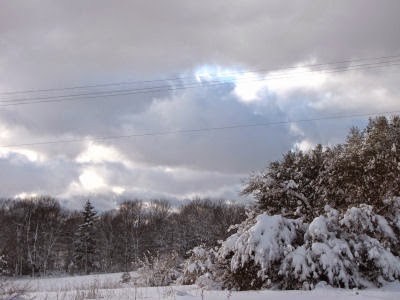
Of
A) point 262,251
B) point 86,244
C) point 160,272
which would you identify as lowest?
point 160,272

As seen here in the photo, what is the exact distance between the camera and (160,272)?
28547mm

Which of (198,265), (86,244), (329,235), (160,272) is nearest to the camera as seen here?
(329,235)

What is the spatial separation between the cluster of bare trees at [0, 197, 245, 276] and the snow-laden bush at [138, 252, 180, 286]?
4679 cm

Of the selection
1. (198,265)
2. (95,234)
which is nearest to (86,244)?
(95,234)

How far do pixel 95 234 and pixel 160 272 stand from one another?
65.2 m

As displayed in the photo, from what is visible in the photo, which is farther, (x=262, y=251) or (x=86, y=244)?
(x=86, y=244)

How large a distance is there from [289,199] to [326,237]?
406 inches

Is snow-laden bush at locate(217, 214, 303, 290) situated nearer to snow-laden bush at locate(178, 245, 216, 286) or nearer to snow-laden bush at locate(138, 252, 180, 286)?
snow-laden bush at locate(178, 245, 216, 286)

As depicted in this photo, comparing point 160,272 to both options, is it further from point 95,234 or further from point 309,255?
point 95,234

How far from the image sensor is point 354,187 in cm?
2439

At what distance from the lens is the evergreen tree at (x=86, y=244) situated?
81500 millimetres

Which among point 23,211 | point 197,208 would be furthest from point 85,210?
point 197,208

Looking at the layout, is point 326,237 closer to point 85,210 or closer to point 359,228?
point 359,228

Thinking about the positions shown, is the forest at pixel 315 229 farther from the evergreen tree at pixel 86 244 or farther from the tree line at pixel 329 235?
the evergreen tree at pixel 86 244
